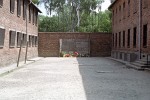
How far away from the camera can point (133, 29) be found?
989 inches

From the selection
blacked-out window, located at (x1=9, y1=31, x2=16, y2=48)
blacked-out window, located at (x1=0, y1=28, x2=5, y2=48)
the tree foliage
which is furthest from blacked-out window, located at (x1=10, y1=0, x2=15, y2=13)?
the tree foliage

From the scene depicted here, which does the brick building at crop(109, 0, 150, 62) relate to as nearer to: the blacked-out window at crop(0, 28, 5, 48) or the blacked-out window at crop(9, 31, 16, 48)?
the blacked-out window at crop(9, 31, 16, 48)

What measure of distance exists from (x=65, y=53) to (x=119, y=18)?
8.91 meters

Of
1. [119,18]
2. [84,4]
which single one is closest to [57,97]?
[119,18]

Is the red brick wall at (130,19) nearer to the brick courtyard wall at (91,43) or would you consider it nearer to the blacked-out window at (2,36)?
the brick courtyard wall at (91,43)

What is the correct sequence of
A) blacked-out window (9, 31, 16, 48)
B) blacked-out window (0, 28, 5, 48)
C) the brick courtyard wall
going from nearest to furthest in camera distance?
blacked-out window (0, 28, 5, 48) → blacked-out window (9, 31, 16, 48) → the brick courtyard wall

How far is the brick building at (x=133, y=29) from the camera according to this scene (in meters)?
21.5

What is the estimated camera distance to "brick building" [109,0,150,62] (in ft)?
70.6

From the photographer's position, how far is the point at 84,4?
5153cm

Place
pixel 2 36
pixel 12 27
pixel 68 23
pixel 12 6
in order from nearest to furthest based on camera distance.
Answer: pixel 2 36 < pixel 12 27 < pixel 12 6 < pixel 68 23

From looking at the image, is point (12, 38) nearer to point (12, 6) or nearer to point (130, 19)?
point (12, 6)

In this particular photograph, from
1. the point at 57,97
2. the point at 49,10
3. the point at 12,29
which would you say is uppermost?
the point at 49,10

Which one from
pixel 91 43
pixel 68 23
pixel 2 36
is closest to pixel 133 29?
pixel 2 36

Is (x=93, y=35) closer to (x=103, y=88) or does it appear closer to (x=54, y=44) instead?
(x=54, y=44)
